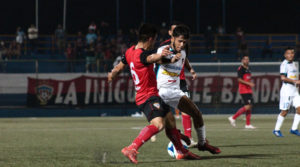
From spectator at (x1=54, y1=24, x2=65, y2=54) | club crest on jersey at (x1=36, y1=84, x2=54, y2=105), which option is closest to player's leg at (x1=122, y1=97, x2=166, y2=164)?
club crest on jersey at (x1=36, y1=84, x2=54, y2=105)

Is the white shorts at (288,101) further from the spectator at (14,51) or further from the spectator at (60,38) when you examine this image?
the spectator at (14,51)

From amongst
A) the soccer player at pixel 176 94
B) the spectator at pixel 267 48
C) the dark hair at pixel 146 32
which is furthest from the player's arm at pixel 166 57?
the spectator at pixel 267 48

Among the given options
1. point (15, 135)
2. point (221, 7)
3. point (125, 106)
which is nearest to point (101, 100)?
point (125, 106)

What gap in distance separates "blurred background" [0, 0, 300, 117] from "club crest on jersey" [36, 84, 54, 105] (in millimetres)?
45

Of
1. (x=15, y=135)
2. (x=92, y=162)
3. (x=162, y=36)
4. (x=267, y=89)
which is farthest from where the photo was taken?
(x=162, y=36)

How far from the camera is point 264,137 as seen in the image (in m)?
12.6

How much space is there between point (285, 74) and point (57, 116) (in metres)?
13.0

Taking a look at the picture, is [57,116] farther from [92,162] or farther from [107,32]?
[92,162]

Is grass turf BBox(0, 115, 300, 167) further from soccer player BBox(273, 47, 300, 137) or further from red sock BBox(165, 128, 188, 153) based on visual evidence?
soccer player BBox(273, 47, 300, 137)

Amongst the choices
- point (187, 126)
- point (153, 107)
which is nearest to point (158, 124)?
point (153, 107)

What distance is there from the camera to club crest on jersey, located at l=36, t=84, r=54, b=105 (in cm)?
2275

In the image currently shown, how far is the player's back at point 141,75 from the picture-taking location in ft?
24.5

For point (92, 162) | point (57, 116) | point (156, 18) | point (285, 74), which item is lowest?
point (57, 116)

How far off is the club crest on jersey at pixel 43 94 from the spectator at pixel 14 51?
820 centimetres
